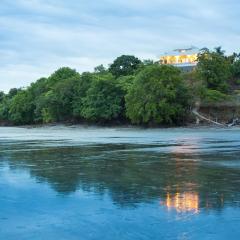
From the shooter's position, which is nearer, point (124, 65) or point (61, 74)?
point (124, 65)

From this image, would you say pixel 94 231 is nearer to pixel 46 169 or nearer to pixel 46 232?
pixel 46 232

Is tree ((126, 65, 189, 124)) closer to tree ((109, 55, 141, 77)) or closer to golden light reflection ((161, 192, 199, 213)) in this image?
tree ((109, 55, 141, 77))

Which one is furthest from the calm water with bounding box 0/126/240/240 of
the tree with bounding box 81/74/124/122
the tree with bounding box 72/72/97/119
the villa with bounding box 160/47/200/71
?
the villa with bounding box 160/47/200/71

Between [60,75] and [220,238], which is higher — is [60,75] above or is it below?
above

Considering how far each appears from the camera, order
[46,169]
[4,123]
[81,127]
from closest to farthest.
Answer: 1. [46,169]
2. [81,127]
3. [4,123]

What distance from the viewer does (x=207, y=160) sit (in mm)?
27500

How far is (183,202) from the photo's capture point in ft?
48.9

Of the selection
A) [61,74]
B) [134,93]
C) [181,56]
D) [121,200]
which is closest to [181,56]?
[181,56]

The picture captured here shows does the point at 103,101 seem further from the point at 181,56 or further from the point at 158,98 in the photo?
the point at 181,56

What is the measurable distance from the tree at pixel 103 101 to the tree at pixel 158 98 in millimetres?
8214

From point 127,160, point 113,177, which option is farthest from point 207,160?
point 113,177

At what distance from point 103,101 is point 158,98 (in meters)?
15.5

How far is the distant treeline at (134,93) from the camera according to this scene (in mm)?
91000

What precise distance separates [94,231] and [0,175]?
37.6 feet
